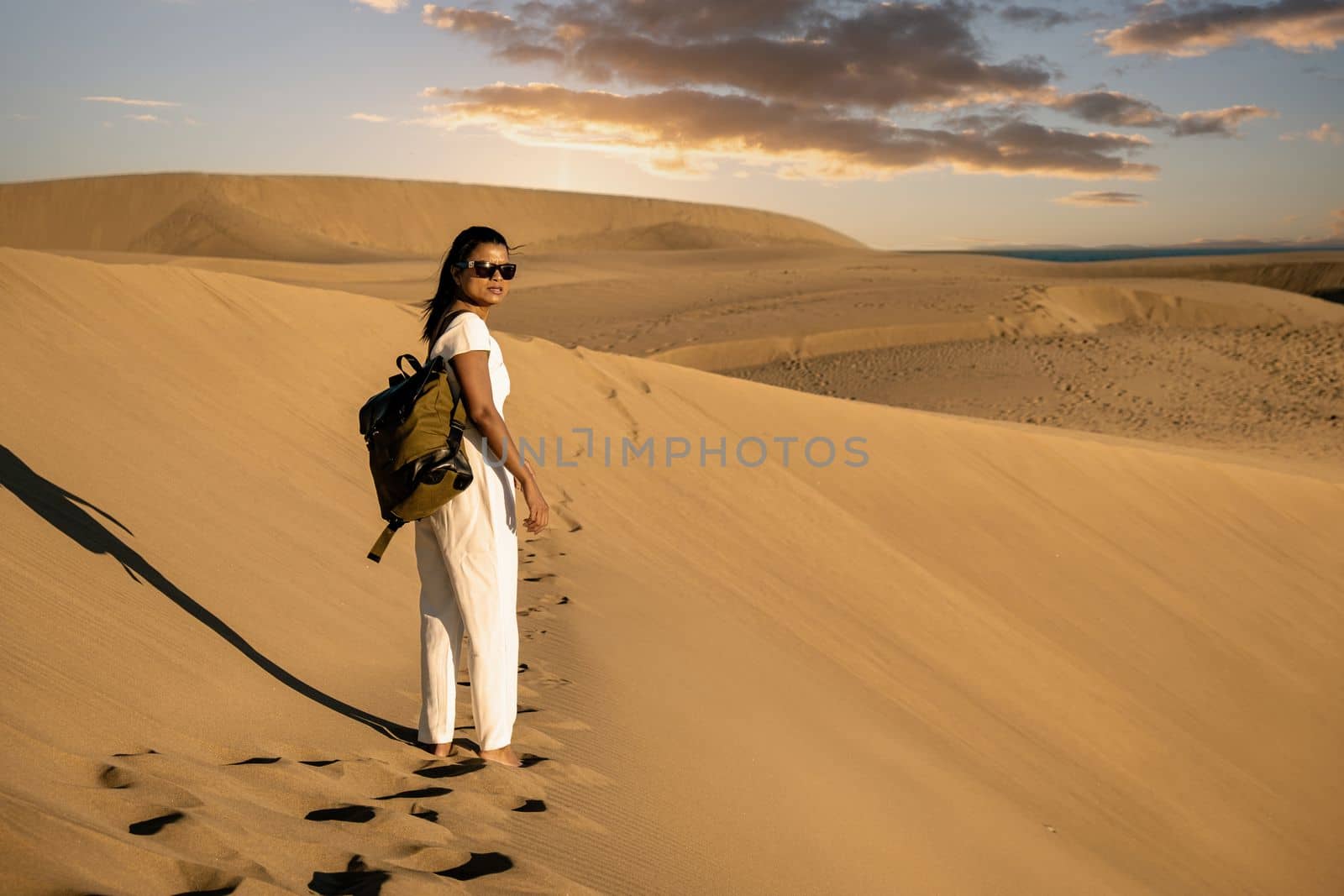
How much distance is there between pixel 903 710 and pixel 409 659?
7.62ft

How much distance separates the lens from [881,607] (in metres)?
6.57

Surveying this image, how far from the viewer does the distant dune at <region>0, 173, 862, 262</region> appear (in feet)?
201

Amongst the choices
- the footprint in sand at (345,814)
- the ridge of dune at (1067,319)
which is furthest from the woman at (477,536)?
the ridge of dune at (1067,319)

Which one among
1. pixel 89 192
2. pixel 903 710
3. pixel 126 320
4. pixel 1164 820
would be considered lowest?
pixel 1164 820

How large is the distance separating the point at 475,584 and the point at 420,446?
0.41 m

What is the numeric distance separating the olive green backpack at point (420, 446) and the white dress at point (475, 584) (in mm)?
70

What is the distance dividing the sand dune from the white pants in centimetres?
17

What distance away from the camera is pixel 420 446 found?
2.80 meters

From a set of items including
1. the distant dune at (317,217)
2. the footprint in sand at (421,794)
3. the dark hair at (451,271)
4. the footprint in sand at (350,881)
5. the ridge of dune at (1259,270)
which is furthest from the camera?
the distant dune at (317,217)

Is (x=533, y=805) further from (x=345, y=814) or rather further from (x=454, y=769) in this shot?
(x=345, y=814)

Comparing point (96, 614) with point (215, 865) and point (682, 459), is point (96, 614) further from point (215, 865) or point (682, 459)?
point (682, 459)

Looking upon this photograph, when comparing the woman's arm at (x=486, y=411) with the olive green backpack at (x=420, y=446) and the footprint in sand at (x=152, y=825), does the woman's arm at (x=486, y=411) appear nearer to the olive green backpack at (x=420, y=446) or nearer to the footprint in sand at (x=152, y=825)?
the olive green backpack at (x=420, y=446)

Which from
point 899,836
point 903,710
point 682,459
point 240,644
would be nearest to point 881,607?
point 903,710

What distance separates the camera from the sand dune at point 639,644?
262cm
